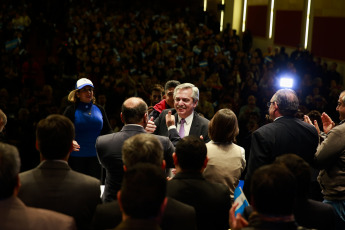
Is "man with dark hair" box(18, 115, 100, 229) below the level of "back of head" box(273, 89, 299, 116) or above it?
below

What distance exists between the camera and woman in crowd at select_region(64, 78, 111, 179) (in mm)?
4844

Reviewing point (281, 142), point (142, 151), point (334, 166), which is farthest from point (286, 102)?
point (142, 151)

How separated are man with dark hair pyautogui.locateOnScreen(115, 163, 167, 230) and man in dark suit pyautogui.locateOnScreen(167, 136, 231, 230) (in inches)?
23.0

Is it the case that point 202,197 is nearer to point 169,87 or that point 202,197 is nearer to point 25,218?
point 25,218

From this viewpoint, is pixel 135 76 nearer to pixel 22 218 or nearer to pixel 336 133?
pixel 336 133

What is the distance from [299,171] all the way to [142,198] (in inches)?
36.4

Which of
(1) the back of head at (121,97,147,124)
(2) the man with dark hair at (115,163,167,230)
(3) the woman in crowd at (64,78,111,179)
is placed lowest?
(3) the woman in crowd at (64,78,111,179)

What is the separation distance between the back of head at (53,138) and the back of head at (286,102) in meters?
1.86

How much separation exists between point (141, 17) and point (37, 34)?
4.21 metres

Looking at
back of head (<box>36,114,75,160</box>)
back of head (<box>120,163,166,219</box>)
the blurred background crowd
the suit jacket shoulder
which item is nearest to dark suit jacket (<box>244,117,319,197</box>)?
back of head (<box>36,114,75,160</box>)

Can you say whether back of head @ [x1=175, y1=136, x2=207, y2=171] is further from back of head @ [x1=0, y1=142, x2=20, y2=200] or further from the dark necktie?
the dark necktie

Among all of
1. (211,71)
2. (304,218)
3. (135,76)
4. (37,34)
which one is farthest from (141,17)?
(304,218)

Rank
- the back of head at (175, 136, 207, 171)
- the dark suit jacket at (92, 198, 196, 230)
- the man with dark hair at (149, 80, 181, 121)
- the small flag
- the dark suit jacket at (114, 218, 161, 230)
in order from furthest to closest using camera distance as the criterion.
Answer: the small flag, the man with dark hair at (149, 80, 181, 121), the back of head at (175, 136, 207, 171), the dark suit jacket at (92, 198, 196, 230), the dark suit jacket at (114, 218, 161, 230)

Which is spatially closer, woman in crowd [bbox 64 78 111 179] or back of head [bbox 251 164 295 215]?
back of head [bbox 251 164 295 215]
